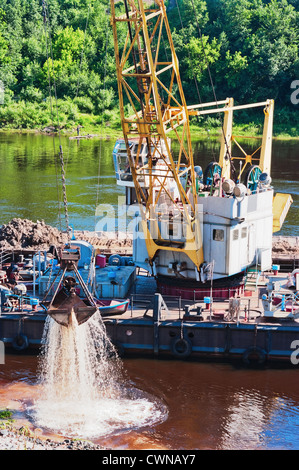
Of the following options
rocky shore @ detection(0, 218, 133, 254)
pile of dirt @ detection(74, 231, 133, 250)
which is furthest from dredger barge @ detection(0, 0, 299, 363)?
pile of dirt @ detection(74, 231, 133, 250)

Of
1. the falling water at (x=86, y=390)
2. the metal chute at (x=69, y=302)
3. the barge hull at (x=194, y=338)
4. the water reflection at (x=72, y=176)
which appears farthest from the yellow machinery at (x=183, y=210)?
the water reflection at (x=72, y=176)

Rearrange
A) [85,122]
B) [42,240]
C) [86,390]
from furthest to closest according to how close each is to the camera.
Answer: [85,122] → [42,240] → [86,390]

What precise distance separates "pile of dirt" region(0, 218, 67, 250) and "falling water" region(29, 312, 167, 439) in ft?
38.0

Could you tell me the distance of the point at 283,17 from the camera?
4107 inches

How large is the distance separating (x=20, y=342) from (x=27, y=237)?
11.6 metres

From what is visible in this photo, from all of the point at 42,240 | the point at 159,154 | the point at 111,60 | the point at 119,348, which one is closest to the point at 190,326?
the point at 119,348

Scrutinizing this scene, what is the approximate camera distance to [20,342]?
30984mm

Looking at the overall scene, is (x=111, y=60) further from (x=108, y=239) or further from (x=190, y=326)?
(x=190, y=326)

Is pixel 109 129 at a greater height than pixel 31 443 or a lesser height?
greater

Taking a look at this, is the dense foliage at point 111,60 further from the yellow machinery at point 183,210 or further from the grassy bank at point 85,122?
the yellow machinery at point 183,210

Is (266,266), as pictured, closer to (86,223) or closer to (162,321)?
(162,321)

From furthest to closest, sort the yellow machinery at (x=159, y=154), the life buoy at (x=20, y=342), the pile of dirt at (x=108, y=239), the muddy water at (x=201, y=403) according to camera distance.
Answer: the pile of dirt at (x=108, y=239) < the life buoy at (x=20, y=342) < the yellow machinery at (x=159, y=154) < the muddy water at (x=201, y=403)

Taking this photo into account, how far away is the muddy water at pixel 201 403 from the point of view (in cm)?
2467

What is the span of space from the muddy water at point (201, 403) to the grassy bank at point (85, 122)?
66150 millimetres
